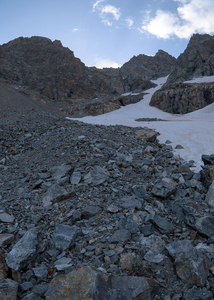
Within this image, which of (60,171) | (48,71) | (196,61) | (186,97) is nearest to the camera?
(60,171)

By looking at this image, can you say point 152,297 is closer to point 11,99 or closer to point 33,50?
point 11,99

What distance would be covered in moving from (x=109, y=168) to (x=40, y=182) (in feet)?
8.26

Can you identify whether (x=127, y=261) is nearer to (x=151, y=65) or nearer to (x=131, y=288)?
(x=131, y=288)

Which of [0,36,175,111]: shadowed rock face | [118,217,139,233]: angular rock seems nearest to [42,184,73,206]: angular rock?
[118,217,139,233]: angular rock

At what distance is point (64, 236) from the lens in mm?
4023

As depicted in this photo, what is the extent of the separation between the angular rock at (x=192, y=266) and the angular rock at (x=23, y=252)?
2735 mm

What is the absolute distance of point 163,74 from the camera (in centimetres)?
10156

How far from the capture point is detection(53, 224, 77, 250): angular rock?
3880mm

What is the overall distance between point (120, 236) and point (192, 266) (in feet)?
4.86

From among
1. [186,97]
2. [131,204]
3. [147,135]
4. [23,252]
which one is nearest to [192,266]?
[131,204]

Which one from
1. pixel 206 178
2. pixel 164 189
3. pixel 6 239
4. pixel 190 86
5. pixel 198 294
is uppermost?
pixel 190 86

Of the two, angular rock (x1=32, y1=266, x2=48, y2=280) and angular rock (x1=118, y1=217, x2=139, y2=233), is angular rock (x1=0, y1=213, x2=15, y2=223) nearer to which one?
angular rock (x1=32, y1=266, x2=48, y2=280)

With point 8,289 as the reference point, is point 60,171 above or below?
above

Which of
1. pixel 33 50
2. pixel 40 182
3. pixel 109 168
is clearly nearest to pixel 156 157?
pixel 109 168
